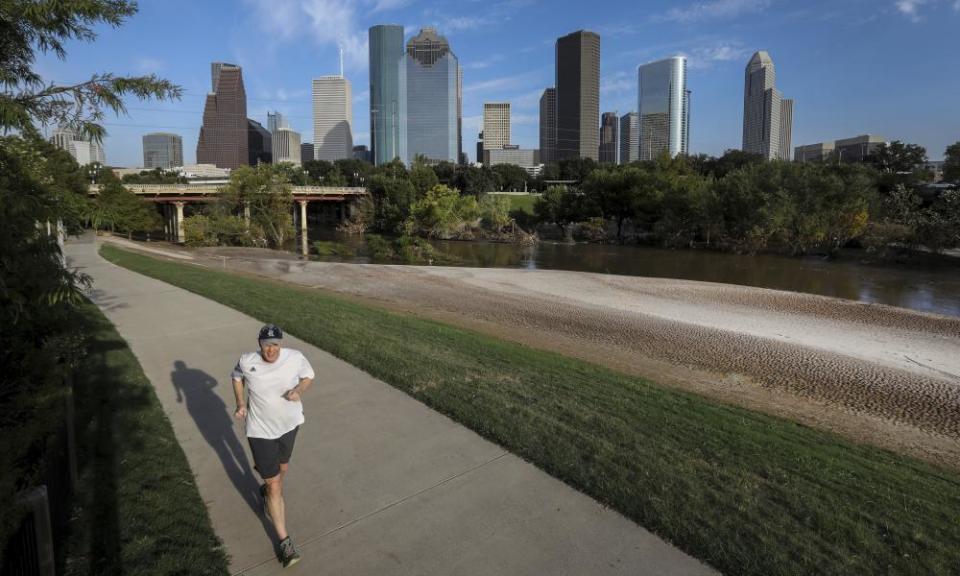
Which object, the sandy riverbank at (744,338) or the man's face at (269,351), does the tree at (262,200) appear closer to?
the sandy riverbank at (744,338)

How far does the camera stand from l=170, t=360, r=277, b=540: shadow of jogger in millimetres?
5293

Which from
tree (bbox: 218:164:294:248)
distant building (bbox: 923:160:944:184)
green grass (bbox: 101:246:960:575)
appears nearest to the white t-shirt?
green grass (bbox: 101:246:960:575)

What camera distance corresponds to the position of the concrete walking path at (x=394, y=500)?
424cm

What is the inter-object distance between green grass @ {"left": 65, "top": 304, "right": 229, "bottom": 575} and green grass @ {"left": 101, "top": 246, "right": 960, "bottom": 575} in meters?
3.06

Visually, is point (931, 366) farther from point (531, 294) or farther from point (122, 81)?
point (122, 81)

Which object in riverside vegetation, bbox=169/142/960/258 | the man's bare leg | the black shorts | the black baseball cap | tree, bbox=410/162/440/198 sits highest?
tree, bbox=410/162/440/198

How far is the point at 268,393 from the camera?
4492 mm

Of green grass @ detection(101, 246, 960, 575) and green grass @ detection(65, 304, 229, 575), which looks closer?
green grass @ detection(65, 304, 229, 575)

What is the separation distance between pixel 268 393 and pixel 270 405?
0.10 meters

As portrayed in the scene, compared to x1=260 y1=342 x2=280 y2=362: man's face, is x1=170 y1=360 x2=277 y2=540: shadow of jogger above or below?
below

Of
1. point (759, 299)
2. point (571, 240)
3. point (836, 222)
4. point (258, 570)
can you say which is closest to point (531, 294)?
point (759, 299)

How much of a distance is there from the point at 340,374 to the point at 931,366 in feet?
46.9

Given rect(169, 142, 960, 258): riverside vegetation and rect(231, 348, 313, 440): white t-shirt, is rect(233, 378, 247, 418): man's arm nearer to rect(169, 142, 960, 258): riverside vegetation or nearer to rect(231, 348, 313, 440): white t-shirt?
rect(231, 348, 313, 440): white t-shirt

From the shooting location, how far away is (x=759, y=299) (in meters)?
24.0
